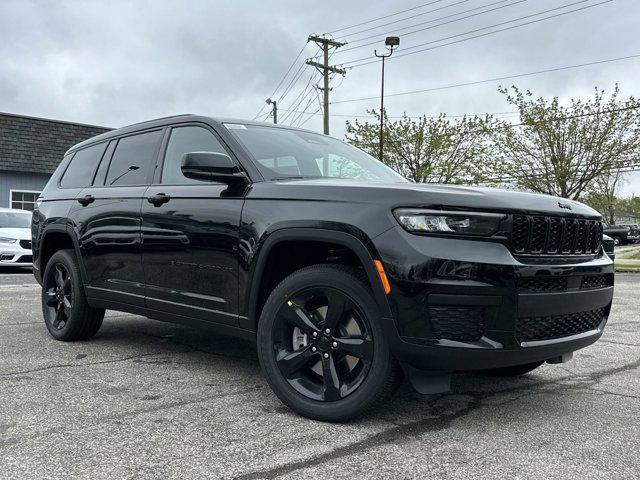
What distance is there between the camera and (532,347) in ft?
9.66

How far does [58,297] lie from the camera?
5402 millimetres

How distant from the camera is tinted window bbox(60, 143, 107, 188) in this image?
5324 mm

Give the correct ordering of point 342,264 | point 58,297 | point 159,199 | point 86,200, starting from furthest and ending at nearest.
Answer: point 58,297 → point 86,200 → point 159,199 → point 342,264

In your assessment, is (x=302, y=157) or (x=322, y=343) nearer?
(x=322, y=343)

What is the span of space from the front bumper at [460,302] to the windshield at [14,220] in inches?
543

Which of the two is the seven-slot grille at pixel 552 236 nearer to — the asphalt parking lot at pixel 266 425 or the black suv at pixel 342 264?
the black suv at pixel 342 264

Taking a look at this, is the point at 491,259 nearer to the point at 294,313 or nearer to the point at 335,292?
the point at 335,292

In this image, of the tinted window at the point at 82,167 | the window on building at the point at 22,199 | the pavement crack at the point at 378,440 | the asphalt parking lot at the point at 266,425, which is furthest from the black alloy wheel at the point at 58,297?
the window on building at the point at 22,199

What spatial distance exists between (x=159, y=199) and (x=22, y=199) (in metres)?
21.9

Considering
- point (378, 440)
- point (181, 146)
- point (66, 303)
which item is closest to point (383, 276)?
point (378, 440)

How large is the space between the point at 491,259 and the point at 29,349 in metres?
3.80

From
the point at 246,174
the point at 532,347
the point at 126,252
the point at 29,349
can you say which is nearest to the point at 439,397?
the point at 532,347

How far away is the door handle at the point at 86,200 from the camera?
16.3ft

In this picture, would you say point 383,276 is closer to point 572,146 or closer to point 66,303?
point 66,303
